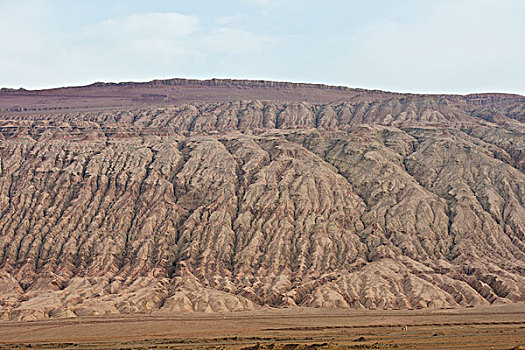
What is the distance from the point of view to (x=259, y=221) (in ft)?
511

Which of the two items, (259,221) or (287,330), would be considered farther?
(259,221)

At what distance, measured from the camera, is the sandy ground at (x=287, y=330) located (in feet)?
275

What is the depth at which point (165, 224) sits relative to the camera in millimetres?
156250

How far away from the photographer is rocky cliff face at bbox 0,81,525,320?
128500mm

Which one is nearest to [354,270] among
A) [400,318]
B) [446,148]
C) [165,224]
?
[400,318]

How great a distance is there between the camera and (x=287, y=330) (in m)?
102

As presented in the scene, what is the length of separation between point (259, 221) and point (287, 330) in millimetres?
55783

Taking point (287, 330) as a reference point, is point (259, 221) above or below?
above

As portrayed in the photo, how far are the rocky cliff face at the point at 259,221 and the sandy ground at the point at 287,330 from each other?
25.8 feet

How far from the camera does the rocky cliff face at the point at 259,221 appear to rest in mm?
128500

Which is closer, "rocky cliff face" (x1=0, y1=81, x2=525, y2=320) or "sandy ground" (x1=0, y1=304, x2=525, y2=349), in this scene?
"sandy ground" (x1=0, y1=304, x2=525, y2=349)

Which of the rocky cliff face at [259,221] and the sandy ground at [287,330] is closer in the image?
the sandy ground at [287,330]

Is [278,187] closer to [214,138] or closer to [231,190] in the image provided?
[231,190]

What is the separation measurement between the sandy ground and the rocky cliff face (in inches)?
310
